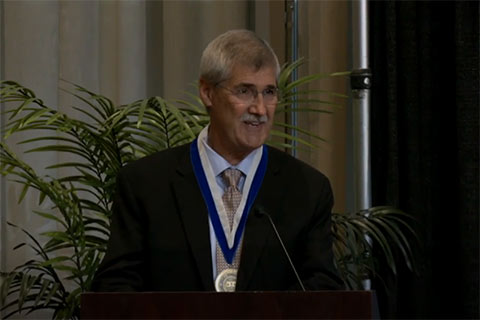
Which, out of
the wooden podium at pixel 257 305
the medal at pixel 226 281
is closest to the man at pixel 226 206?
the medal at pixel 226 281

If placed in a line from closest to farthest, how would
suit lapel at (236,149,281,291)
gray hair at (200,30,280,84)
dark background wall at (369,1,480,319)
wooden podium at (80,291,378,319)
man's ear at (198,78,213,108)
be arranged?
wooden podium at (80,291,378,319), suit lapel at (236,149,281,291), gray hair at (200,30,280,84), man's ear at (198,78,213,108), dark background wall at (369,1,480,319)

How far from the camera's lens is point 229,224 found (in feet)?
8.79

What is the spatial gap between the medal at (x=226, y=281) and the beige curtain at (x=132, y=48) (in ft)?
5.78

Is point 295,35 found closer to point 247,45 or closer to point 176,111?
point 176,111

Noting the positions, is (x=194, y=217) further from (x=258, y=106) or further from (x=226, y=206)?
(x=258, y=106)

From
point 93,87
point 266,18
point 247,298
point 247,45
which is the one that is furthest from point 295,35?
point 247,298

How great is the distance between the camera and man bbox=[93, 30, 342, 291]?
2635 millimetres

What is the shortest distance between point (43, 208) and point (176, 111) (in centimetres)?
120

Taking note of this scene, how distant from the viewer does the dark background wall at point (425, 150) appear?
4152 mm

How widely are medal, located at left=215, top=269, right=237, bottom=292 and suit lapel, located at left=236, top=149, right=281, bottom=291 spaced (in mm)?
28

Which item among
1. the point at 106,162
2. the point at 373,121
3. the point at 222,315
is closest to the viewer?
the point at 222,315

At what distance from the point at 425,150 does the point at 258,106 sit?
1.66m

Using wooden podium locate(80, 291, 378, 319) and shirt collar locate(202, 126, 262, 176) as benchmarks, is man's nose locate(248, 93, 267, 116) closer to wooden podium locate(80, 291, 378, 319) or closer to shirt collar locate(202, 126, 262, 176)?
shirt collar locate(202, 126, 262, 176)

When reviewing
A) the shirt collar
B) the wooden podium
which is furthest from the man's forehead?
the wooden podium
